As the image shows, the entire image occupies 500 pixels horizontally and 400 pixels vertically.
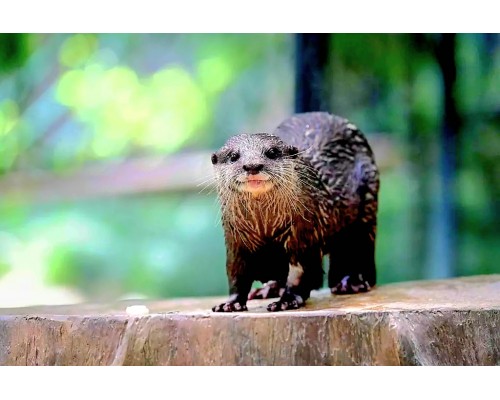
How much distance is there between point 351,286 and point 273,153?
0.79 metres

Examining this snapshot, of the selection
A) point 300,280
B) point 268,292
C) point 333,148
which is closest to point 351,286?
point 268,292

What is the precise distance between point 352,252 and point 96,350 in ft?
3.93

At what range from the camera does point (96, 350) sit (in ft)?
8.13

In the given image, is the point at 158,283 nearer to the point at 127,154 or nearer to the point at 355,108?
the point at 127,154

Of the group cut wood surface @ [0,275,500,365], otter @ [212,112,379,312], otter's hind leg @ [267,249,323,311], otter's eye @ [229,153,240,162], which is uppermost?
otter's eye @ [229,153,240,162]

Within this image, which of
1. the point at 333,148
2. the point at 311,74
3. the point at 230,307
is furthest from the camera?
the point at 311,74

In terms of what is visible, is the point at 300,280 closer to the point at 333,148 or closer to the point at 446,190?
the point at 333,148

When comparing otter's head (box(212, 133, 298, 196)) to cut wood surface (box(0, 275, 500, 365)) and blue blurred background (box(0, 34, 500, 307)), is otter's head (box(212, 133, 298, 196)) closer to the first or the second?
cut wood surface (box(0, 275, 500, 365))

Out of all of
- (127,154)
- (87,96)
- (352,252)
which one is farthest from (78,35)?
(352,252)

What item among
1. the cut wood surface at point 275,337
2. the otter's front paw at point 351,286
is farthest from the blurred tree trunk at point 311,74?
the cut wood surface at point 275,337

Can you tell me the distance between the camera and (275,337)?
2.36 metres

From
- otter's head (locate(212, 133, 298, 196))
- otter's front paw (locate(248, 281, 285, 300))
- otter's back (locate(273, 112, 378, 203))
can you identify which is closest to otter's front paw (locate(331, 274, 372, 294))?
otter's front paw (locate(248, 281, 285, 300))

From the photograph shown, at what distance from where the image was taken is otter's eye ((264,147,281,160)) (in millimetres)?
2584

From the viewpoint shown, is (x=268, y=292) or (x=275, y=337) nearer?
(x=275, y=337)
